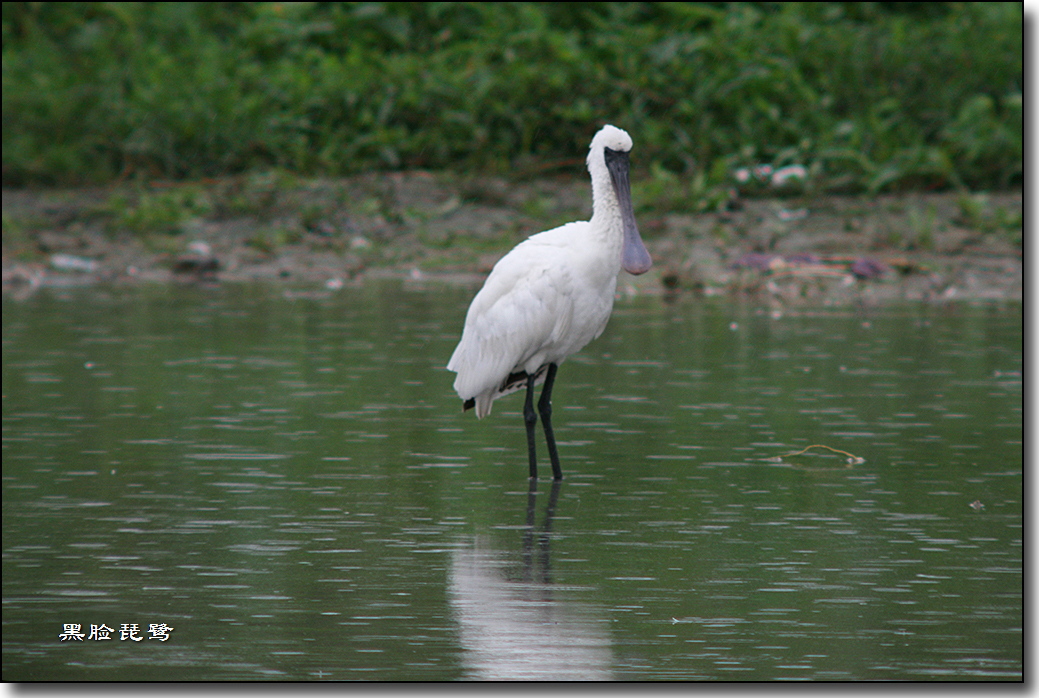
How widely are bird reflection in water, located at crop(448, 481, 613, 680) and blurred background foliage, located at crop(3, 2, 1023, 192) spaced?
13.3 meters

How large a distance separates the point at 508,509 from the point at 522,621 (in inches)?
79.9

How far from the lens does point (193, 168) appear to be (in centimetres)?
2138

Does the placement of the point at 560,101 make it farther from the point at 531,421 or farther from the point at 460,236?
the point at 531,421

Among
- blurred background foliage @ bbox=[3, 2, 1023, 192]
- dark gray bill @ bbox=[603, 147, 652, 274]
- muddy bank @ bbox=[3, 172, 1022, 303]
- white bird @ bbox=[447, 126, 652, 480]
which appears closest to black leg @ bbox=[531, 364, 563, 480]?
white bird @ bbox=[447, 126, 652, 480]

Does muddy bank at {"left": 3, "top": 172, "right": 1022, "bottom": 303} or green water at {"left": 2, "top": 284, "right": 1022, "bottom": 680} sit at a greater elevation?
muddy bank at {"left": 3, "top": 172, "right": 1022, "bottom": 303}

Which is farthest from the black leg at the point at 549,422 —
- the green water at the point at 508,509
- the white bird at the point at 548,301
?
the green water at the point at 508,509

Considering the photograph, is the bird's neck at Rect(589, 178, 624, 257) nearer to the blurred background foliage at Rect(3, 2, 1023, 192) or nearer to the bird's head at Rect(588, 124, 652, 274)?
the bird's head at Rect(588, 124, 652, 274)

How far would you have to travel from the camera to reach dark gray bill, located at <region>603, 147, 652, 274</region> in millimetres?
9219

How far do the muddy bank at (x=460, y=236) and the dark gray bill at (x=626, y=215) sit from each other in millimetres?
6940

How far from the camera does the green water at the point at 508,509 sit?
5676 mm

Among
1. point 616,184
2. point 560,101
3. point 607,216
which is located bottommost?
point 607,216

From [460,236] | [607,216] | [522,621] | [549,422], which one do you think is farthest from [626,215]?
[460,236]

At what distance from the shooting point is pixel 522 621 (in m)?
5.97

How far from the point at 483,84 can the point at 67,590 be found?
15329 millimetres
